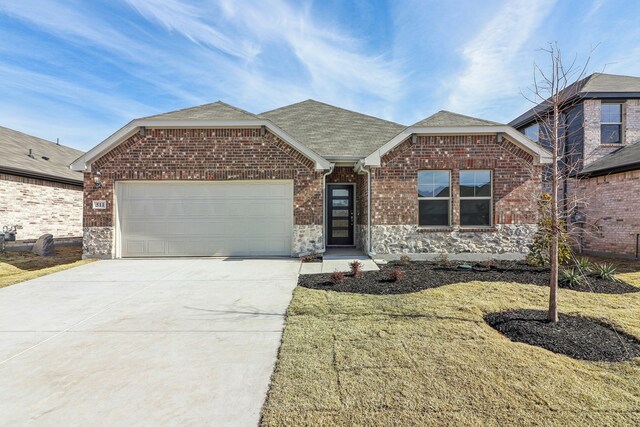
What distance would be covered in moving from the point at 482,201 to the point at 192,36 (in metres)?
10.6

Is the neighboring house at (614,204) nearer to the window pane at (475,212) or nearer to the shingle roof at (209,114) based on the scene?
the window pane at (475,212)

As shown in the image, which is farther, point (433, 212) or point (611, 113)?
point (611, 113)

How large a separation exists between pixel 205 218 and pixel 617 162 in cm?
1403

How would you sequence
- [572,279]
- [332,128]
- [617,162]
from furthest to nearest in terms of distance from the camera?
[332,128] → [617,162] → [572,279]

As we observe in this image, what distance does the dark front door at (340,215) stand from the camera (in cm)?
1173

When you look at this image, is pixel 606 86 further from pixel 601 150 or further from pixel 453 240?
pixel 453 240

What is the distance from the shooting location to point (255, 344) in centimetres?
377

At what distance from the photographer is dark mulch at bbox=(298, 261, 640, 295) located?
20.3 ft

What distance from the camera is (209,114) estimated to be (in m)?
10.1

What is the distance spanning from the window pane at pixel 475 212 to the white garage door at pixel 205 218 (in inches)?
211

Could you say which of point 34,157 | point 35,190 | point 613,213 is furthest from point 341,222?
point 34,157

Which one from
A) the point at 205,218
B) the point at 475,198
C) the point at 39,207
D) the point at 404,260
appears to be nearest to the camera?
the point at 404,260

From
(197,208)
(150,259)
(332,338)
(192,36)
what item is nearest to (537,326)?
(332,338)

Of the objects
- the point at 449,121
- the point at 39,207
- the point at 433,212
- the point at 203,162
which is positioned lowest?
the point at 433,212
